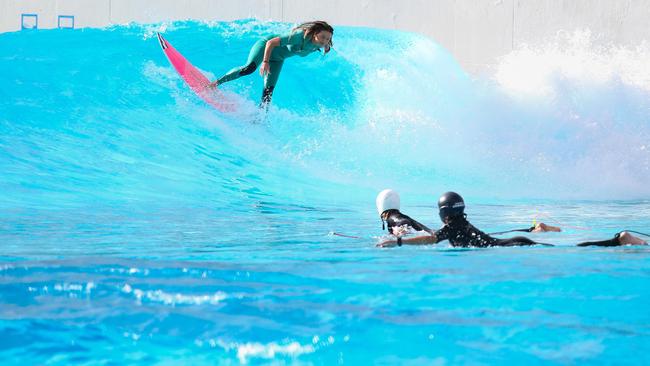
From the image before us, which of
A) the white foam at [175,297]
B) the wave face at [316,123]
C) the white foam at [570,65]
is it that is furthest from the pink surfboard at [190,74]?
the white foam at [175,297]

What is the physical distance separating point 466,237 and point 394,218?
88 cm

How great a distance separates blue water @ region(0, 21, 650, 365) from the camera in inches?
115

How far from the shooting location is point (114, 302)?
10.6 feet

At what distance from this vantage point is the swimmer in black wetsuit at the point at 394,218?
17.5ft

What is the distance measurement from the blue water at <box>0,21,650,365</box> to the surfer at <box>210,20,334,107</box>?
4.30 feet

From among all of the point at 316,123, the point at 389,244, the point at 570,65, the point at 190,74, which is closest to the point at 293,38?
the point at 389,244

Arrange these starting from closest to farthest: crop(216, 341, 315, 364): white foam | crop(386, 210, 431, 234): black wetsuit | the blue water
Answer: crop(216, 341, 315, 364): white foam → the blue water → crop(386, 210, 431, 234): black wetsuit

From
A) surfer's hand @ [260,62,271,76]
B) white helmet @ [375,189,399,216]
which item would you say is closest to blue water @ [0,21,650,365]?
white helmet @ [375,189,399,216]

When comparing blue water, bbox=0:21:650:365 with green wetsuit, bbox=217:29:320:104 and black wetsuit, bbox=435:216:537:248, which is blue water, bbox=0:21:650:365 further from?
green wetsuit, bbox=217:29:320:104

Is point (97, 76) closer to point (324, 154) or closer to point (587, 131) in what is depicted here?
point (324, 154)

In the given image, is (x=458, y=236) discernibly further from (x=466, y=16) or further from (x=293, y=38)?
(x=466, y=16)

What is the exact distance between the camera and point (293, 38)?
23.6 feet

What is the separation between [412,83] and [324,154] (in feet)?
11.0

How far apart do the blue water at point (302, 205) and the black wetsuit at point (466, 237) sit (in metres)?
0.15
